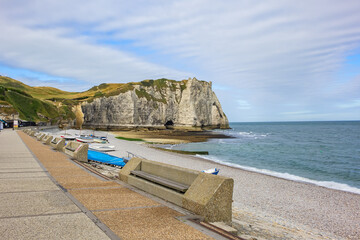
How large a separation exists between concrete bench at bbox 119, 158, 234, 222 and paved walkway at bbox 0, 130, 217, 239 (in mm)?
457

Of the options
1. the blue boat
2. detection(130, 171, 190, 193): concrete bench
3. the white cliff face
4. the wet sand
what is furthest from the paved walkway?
the white cliff face

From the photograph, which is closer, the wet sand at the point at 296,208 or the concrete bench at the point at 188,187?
the concrete bench at the point at 188,187

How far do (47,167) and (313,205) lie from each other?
54.3ft

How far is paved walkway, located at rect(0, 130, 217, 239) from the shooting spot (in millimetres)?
5379

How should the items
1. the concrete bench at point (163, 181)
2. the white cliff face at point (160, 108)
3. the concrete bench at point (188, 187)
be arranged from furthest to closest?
the white cliff face at point (160, 108) → the concrete bench at point (163, 181) → the concrete bench at point (188, 187)

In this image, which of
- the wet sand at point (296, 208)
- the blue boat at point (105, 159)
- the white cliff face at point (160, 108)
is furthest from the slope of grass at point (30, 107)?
the wet sand at point (296, 208)

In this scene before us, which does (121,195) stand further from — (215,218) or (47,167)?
(47,167)

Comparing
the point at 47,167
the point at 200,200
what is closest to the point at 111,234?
the point at 200,200

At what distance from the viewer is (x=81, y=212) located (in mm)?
6668

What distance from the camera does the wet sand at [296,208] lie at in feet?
37.0

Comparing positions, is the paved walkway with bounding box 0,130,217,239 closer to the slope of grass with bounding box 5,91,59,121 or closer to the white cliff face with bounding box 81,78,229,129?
the slope of grass with bounding box 5,91,59,121

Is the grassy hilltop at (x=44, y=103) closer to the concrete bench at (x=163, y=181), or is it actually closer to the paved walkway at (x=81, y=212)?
the paved walkway at (x=81, y=212)

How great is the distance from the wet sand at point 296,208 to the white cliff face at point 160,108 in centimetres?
9476

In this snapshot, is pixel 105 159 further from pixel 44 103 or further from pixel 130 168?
pixel 44 103
